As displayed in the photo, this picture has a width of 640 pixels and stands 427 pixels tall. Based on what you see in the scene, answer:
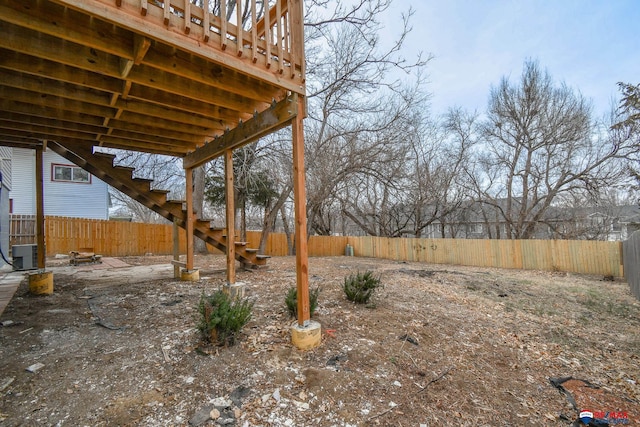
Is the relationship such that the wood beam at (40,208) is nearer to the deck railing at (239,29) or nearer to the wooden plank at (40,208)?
the wooden plank at (40,208)

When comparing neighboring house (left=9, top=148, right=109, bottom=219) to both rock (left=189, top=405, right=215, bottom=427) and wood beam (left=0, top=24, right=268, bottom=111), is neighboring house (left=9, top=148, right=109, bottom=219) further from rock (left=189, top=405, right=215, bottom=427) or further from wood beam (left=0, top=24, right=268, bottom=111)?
rock (left=189, top=405, right=215, bottom=427)

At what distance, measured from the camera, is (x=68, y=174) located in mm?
13445

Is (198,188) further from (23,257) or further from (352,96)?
(352,96)

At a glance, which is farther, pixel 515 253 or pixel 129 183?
pixel 515 253

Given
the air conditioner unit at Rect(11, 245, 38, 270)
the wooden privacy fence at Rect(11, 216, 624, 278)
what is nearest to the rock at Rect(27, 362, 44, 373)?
the air conditioner unit at Rect(11, 245, 38, 270)

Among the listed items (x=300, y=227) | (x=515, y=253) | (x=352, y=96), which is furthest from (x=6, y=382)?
(x=515, y=253)

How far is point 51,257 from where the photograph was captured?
1033 cm

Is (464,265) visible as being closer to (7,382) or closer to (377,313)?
(377,313)

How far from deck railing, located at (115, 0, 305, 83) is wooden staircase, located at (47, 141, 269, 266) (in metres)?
3.07

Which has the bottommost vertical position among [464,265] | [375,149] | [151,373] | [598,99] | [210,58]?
[464,265]

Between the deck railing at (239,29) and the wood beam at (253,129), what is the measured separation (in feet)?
1.12

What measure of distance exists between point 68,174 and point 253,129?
557 inches

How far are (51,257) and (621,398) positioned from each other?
46.1 feet

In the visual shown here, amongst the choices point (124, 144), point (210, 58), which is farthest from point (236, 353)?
point (124, 144)
